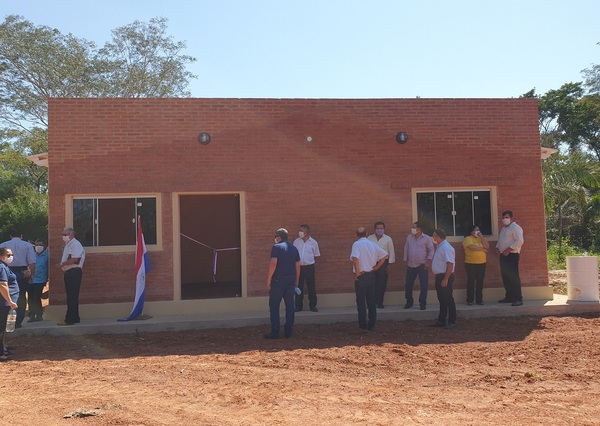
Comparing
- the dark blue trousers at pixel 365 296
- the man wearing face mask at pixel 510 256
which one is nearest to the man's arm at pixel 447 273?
the dark blue trousers at pixel 365 296

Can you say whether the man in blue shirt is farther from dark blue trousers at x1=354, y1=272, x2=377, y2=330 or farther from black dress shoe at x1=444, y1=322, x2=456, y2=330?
black dress shoe at x1=444, y1=322, x2=456, y2=330

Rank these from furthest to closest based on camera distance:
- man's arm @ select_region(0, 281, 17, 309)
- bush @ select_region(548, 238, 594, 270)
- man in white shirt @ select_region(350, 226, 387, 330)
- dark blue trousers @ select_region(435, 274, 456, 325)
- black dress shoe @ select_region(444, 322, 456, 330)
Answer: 1. bush @ select_region(548, 238, 594, 270)
2. black dress shoe @ select_region(444, 322, 456, 330)
3. dark blue trousers @ select_region(435, 274, 456, 325)
4. man in white shirt @ select_region(350, 226, 387, 330)
5. man's arm @ select_region(0, 281, 17, 309)

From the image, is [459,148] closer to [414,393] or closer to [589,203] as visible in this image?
[414,393]

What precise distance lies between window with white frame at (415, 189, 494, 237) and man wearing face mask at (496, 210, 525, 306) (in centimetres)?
65

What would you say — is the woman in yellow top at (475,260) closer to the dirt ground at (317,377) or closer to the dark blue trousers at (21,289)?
the dirt ground at (317,377)

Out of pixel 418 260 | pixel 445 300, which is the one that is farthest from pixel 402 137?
pixel 445 300

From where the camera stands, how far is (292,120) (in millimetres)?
12195

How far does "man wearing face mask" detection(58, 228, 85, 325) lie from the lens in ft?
34.7

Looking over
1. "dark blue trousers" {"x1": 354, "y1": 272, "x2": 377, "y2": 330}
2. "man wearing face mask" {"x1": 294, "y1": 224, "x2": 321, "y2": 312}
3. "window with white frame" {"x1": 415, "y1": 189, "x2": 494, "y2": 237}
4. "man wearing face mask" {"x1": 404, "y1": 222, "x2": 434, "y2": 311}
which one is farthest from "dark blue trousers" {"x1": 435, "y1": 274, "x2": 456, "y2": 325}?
"man wearing face mask" {"x1": 294, "y1": 224, "x2": 321, "y2": 312}

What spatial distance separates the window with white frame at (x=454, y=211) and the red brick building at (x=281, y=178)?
0.02 meters

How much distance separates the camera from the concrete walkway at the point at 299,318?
10.4 meters

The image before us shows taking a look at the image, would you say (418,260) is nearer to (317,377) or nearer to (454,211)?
(454,211)

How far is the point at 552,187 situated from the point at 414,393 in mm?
18264

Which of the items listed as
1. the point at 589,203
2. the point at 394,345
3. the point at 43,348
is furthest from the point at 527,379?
the point at 589,203
